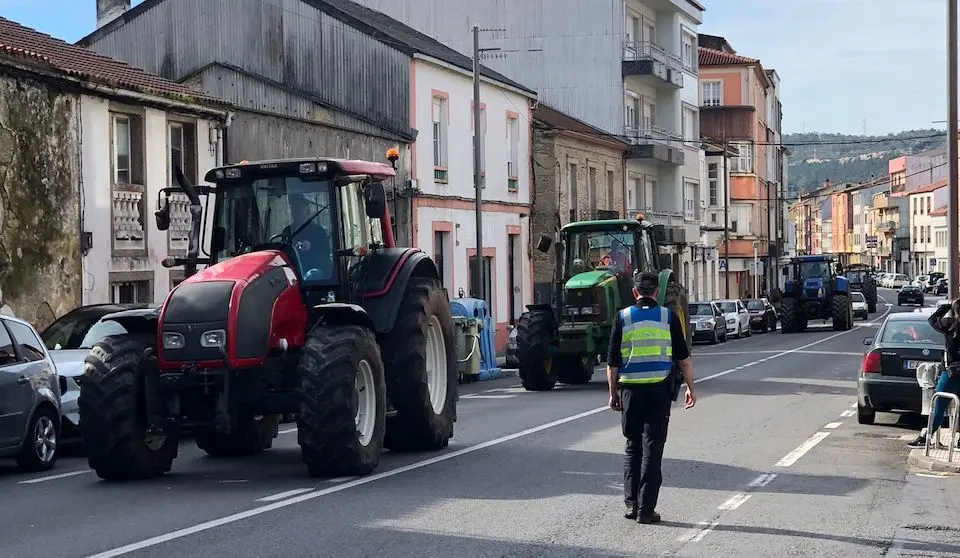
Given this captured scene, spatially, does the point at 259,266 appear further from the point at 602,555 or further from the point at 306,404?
the point at 602,555

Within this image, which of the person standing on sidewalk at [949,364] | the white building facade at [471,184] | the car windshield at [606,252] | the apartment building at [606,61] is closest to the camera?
the person standing on sidewalk at [949,364]

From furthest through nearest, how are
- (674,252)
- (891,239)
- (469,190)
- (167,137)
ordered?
(891,239) < (674,252) < (469,190) < (167,137)

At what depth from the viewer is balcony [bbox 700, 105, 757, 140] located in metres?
80.2

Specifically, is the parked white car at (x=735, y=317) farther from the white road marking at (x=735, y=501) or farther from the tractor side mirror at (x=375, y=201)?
the white road marking at (x=735, y=501)

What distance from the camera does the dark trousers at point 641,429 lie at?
1023cm

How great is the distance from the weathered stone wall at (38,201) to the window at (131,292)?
1375 mm

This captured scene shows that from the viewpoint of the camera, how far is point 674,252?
209 feet

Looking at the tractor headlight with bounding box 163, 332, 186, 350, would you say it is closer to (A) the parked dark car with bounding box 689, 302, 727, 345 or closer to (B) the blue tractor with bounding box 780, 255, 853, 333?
(A) the parked dark car with bounding box 689, 302, 727, 345

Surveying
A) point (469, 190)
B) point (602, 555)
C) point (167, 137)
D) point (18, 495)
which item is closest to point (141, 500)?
point (18, 495)

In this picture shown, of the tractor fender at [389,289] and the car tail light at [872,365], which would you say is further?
the car tail light at [872,365]

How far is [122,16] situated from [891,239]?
14120 cm

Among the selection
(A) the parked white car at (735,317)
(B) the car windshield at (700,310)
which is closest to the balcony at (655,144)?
(A) the parked white car at (735,317)

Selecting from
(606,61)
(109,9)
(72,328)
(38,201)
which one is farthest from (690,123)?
(72,328)

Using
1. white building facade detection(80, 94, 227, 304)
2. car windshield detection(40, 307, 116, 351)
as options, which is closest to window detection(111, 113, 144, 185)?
white building facade detection(80, 94, 227, 304)
